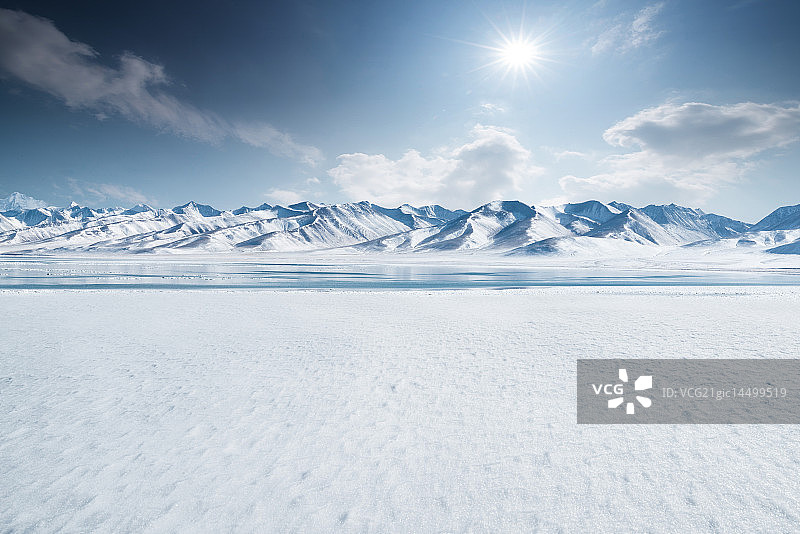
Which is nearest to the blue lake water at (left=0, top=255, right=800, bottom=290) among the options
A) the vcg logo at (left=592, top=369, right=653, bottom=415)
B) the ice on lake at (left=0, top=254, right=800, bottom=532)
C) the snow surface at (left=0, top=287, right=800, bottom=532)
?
the ice on lake at (left=0, top=254, right=800, bottom=532)

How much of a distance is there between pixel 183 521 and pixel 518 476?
4.10 metres

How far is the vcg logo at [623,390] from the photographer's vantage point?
24.6 ft

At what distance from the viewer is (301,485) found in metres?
5.06

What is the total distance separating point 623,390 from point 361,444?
574cm

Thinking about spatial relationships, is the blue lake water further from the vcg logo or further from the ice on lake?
the vcg logo

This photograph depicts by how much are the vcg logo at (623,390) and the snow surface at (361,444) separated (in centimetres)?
71

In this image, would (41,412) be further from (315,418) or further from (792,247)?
(792,247)

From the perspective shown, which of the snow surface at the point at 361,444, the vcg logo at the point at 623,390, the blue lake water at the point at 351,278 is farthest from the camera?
the blue lake water at the point at 351,278

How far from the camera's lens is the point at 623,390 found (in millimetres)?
8258

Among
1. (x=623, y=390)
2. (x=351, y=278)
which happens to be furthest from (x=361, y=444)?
(x=351, y=278)

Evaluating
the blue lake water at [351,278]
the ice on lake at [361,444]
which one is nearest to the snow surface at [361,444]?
the ice on lake at [361,444]

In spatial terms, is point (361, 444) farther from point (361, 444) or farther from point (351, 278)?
point (351, 278)

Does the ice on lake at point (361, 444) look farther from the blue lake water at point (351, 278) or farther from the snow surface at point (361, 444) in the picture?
the blue lake water at point (351, 278)

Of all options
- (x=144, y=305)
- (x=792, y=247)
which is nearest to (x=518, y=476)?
(x=144, y=305)
